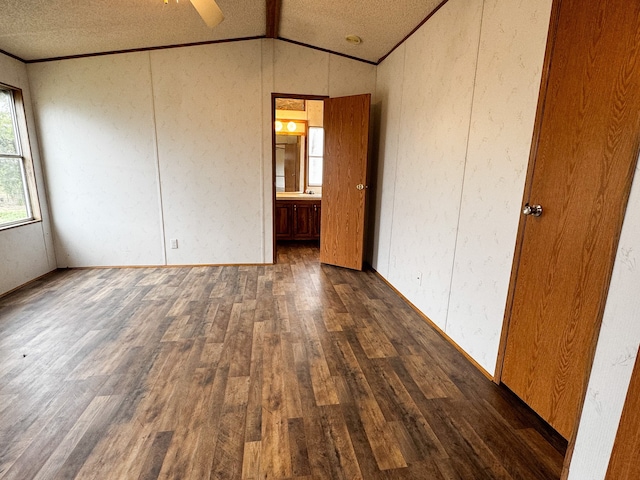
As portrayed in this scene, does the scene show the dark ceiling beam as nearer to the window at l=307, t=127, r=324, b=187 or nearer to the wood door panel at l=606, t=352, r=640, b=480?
the window at l=307, t=127, r=324, b=187

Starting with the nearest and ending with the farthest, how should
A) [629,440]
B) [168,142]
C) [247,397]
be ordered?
1. [629,440]
2. [247,397]
3. [168,142]

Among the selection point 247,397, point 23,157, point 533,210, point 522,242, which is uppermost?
point 23,157

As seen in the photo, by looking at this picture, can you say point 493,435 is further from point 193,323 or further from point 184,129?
point 184,129

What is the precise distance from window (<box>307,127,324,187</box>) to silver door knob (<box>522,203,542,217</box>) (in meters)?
4.50

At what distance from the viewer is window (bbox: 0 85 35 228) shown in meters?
3.43

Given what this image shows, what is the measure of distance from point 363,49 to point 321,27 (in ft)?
2.03

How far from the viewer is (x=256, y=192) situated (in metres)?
4.27

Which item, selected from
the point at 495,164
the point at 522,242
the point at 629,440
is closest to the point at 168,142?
the point at 495,164

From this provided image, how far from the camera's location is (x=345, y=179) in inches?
163

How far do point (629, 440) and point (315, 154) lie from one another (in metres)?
5.60

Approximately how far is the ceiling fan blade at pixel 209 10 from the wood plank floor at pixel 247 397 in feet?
7.47

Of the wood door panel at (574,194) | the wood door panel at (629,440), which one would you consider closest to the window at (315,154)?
the wood door panel at (574,194)

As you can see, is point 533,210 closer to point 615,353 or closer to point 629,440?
point 615,353

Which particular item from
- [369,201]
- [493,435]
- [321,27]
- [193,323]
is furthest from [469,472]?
[321,27]
